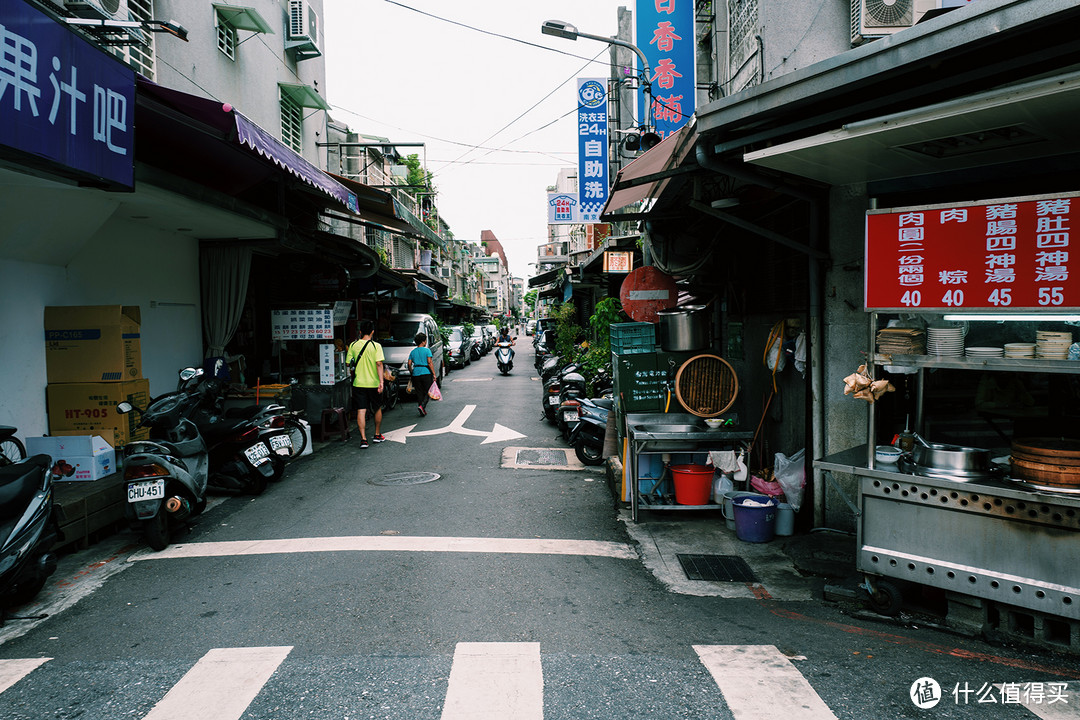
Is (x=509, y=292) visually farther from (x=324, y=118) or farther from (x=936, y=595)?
(x=936, y=595)

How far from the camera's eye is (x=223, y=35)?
11648 millimetres

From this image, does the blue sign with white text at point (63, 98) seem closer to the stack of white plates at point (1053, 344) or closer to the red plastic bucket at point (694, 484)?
the red plastic bucket at point (694, 484)

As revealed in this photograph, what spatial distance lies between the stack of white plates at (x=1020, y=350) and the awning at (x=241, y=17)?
41.2 feet

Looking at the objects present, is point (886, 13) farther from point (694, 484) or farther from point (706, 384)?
point (694, 484)

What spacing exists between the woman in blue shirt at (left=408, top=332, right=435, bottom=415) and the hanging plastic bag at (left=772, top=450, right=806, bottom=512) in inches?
347

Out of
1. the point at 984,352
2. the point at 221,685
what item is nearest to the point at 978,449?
the point at 984,352

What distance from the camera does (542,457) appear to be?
379 inches

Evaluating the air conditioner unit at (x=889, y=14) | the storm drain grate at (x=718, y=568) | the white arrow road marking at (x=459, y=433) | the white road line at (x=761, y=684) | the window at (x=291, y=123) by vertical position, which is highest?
the window at (x=291, y=123)

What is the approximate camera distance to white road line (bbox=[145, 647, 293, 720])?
10.2 ft

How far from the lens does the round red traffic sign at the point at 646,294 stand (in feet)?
28.3

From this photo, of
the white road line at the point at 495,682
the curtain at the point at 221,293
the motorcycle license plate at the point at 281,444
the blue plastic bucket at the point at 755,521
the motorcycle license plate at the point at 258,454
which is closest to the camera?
the white road line at the point at 495,682

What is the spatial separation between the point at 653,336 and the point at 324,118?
14.6 metres

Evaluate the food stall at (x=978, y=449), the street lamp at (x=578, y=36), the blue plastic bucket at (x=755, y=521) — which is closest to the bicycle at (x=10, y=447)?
the blue plastic bucket at (x=755, y=521)

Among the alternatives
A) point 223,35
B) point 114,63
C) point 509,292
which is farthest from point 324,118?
point 509,292
